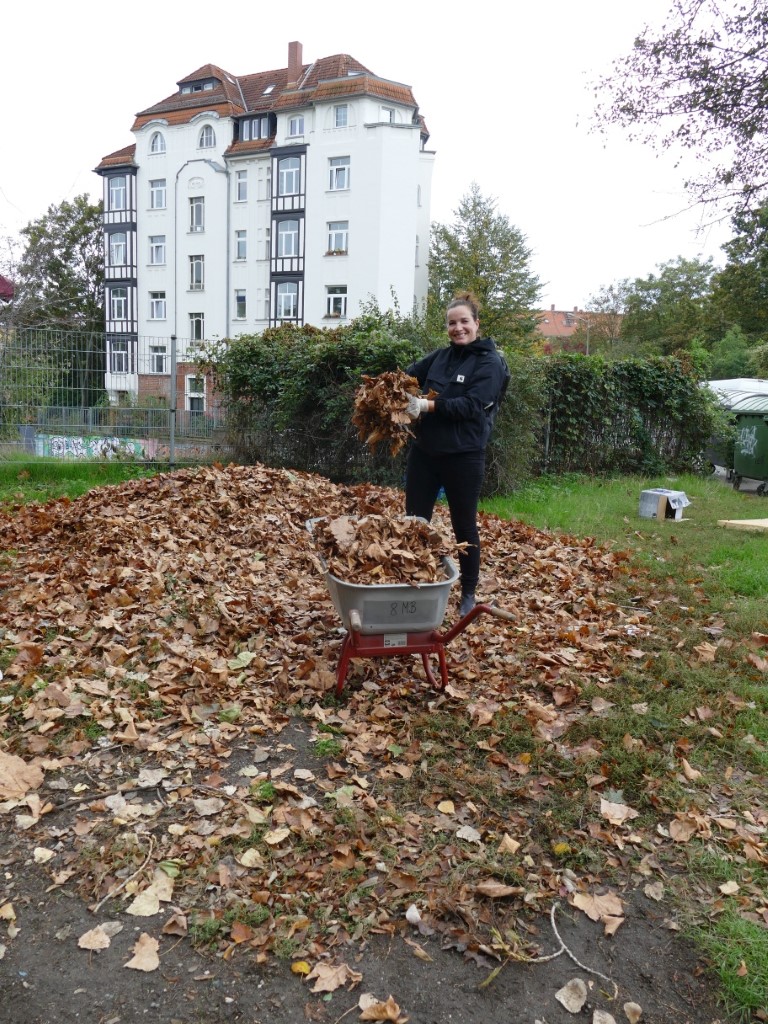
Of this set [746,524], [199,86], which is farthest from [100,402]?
[199,86]

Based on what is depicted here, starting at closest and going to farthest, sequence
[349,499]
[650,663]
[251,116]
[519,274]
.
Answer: [650,663]
[349,499]
[251,116]
[519,274]

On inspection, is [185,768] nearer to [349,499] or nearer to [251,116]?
[349,499]

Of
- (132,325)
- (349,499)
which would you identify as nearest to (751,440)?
(349,499)

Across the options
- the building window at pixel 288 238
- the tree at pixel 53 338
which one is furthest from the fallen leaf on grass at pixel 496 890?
the building window at pixel 288 238

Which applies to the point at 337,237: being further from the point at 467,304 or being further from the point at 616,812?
the point at 616,812

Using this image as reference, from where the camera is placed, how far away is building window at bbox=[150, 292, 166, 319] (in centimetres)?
3606

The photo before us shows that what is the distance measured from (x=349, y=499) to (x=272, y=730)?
4.05 metres

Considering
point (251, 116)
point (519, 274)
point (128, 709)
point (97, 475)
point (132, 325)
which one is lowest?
point (128, 709)

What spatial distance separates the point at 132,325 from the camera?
3697cm

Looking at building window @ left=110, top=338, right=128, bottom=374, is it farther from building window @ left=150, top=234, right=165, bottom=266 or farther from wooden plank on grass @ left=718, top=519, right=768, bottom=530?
building window @ left=150, top=234, right=165, bottom=266

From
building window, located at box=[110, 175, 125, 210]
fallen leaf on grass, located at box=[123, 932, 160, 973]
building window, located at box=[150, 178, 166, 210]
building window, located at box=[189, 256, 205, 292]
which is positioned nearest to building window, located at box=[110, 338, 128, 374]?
fallen leaf on grass, located at box=[123, 932, 160, 973]

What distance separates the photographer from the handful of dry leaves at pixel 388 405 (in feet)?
14.3

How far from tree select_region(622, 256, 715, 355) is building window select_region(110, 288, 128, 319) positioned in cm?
2821

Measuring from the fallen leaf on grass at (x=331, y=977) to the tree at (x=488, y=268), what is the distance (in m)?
33.9
